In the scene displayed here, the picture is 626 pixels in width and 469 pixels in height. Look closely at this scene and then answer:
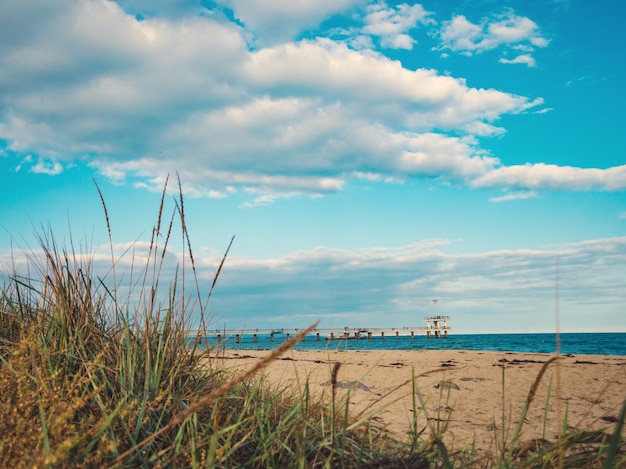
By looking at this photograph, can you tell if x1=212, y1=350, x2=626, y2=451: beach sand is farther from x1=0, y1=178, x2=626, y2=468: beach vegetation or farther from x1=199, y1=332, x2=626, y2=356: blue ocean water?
x1=199, y1=332, x2=626, y2=356: blue ocean water

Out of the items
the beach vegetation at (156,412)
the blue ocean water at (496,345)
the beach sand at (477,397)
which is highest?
the beach vegetation at (156,412)

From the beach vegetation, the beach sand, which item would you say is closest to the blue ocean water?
the beach vegetation

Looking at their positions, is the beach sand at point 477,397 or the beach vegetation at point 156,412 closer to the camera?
the beach vegetation at point 156,412

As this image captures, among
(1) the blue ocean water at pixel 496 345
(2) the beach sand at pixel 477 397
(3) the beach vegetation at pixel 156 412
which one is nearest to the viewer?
(3) the beach vegetation at pixel 156 412

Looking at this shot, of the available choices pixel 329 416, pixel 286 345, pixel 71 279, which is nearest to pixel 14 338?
pixel 71 279

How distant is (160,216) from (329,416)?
5.13 feet

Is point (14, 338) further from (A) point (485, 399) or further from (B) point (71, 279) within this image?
(A) point (485, 399)

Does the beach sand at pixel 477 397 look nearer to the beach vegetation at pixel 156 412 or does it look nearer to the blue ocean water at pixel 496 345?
the beach vegetation at pixel 156 412

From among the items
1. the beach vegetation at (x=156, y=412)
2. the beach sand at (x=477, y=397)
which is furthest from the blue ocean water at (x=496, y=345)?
the beach sand at (x=477, y=397)

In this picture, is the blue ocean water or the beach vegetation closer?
the beach vegetation

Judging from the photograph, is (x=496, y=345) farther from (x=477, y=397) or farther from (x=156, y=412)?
(x=156, y=412)

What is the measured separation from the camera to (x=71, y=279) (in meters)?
3.28

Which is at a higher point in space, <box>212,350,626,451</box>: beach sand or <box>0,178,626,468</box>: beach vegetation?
<box>0,178,626,468</box>: beach vegetation

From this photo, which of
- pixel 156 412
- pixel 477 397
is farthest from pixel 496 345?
pixel 156 412
